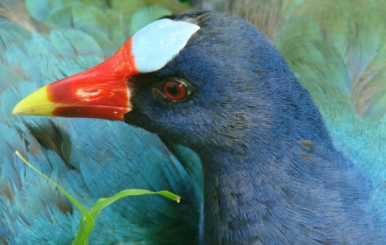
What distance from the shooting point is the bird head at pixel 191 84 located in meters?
2.25

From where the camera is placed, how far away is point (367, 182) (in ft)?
8.26

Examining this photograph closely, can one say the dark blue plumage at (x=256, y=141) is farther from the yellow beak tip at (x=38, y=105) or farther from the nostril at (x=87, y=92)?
the yellow beak tip at (x=38, y=105)

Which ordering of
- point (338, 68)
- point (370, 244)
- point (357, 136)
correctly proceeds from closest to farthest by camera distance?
1. point (370, 244)
2. point (357, 136)
3. point (338, 68)

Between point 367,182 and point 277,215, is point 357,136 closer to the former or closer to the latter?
point 367,182

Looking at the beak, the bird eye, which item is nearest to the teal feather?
the beak

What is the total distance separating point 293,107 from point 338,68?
0.95 meters

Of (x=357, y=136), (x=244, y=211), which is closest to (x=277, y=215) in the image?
(x=244, y=211)

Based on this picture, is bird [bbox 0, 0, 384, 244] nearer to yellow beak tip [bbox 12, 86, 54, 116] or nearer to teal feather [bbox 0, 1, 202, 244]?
yellow beak tip [bbox 12, 86, 54, 116]

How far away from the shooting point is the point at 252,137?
2.31 m

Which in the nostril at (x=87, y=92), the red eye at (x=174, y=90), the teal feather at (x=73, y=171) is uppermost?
the nostril at (x=87, y=92)

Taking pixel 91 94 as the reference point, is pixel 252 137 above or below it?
below

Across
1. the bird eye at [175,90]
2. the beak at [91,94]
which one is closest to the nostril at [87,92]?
the beak at [91,94]

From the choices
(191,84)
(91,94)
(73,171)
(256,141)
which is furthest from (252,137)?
(73,171)

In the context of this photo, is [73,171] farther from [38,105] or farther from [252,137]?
[252,137]
